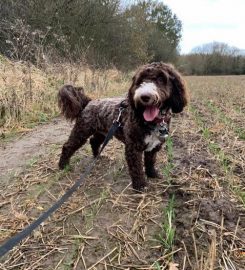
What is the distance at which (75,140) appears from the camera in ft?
16.5

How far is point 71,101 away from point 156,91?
5.26ft

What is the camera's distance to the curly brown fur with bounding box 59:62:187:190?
3.83 metres

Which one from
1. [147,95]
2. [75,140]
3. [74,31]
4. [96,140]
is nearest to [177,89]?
[147,95]

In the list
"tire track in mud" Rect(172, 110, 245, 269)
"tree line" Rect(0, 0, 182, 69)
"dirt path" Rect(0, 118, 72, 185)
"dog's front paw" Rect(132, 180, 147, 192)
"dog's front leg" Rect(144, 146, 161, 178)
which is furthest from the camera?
"tree line" Rect(0, 0, 182, 69)

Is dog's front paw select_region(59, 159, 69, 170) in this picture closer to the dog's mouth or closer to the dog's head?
the dog's head

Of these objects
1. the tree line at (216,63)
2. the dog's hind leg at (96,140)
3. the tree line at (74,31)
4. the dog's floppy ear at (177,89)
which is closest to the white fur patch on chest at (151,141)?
the dog's floppy ear at (177,89)

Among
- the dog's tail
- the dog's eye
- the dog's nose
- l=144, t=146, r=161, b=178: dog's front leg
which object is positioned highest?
the dog's eye

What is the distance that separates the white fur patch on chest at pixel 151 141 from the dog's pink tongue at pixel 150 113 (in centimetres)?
36

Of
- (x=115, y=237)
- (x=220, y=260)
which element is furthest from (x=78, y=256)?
(x=220, y=260)

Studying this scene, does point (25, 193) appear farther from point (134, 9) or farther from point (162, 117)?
point (134, 9)

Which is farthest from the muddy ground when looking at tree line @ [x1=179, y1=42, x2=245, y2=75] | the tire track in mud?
tree line @ [x1=179, y1=42, x2=245, y2=75]

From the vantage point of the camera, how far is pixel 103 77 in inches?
612

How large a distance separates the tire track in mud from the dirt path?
2295 mm

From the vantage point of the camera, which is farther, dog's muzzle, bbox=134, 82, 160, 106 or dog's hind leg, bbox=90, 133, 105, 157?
dog's hind leg, bbox=90, 133, 105, 157
